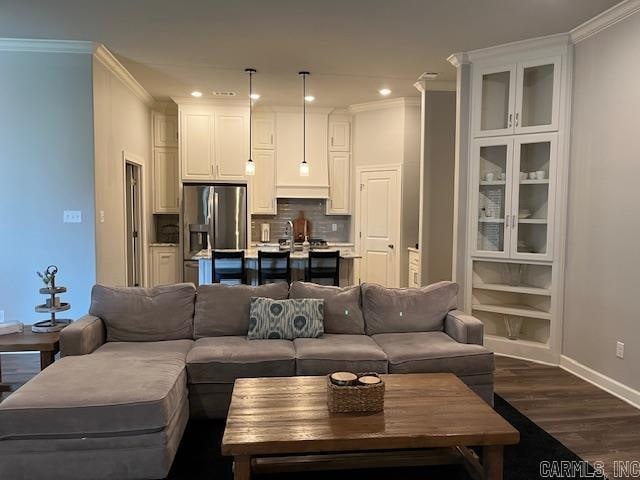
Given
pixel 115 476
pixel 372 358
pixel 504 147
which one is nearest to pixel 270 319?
pixel 372 358

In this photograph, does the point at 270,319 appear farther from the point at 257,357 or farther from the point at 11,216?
A: the point at 11,216

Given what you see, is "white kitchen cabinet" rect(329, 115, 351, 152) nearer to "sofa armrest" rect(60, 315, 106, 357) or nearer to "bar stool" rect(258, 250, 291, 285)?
"bar stool" rect(258, 250, 291, 285)

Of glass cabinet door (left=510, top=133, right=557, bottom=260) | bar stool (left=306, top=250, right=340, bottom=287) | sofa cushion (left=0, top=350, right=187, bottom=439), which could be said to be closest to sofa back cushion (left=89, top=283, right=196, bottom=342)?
sofa cushion (left=0, top=350, right=187, bottom=439)

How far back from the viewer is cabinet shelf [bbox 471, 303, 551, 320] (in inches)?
169

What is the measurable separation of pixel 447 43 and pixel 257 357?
331 centimetres

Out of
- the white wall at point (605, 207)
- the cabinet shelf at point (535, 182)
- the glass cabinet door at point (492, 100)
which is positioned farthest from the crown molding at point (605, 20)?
the cabinet shelf at point (535, 182)

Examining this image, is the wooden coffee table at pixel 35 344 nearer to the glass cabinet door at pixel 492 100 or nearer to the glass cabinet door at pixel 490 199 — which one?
the glass cabinet door at pixel 490 199

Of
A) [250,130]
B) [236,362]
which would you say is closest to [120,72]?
[250,130]

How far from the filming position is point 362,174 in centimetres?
700

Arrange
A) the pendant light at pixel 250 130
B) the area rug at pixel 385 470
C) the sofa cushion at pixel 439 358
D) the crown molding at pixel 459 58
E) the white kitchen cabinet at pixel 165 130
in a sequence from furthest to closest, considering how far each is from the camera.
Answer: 1. the white kitchen cabinet at pixel 165 130
2. the pendant light at pixel 250 130
3. the crown molding at pixel 459 58
4. the sofa cushion at pixel 439 358
5. the area rug at pixel 385 470

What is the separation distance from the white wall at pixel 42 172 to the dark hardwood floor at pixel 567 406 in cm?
78

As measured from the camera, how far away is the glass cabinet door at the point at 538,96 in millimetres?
4134

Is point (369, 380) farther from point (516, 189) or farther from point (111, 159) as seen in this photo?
point (111, 159)

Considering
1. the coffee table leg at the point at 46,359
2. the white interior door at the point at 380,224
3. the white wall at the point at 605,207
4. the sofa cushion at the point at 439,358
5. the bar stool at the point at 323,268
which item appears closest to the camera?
the coffee table leg at the point at 46,359
